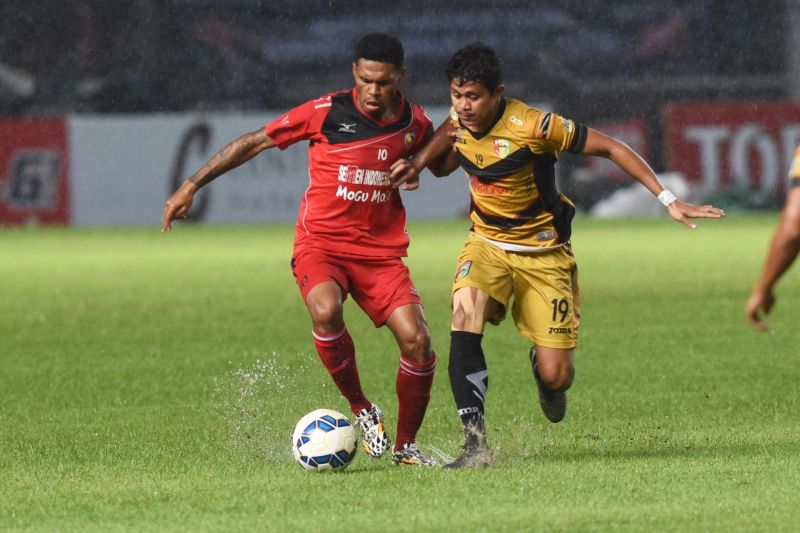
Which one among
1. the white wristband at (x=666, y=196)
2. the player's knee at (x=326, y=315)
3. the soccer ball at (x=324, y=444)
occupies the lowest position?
the soccer ball at (x=324, y=444)

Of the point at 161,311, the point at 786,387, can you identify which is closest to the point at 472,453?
the point at 786,387

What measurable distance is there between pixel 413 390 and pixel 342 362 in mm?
373

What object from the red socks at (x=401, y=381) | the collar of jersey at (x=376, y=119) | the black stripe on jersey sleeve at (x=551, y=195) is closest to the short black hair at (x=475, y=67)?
the black stripe on jersey sleeve at (x=551, y=195)

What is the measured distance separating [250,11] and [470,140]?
2986 centimetres

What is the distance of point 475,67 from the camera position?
20.8ft

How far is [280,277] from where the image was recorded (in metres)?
17.4

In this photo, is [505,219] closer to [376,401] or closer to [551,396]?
[551,396]

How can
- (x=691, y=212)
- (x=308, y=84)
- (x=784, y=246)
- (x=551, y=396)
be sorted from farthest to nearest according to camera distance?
(x=308, y=84)
(x=551, y=396)
(x=691, y=212)
(x=784, y=246)

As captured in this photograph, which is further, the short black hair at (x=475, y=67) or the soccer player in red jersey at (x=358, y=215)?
the soccer player in red jersey at (x=358, y=215)

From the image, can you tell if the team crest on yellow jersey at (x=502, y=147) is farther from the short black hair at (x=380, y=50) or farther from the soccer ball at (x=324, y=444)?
the soccer ball at (x=324, y=444)

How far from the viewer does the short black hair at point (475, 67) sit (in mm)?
6352

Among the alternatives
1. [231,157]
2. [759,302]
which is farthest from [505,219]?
[759,302]

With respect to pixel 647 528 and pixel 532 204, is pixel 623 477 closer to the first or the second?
pixel 647 528

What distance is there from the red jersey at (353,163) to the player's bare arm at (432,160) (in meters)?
0.10
